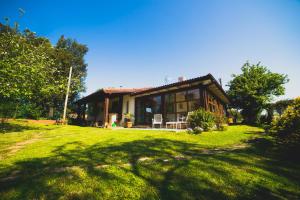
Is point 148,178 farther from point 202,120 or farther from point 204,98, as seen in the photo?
point 204,98

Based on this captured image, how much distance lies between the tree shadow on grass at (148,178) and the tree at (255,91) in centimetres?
2103

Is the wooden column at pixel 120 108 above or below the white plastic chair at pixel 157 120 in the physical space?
above

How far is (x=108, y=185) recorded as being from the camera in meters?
2.90

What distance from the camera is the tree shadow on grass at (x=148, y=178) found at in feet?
8.54

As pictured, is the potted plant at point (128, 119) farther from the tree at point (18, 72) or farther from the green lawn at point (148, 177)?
the green lawn at point (148, 177)

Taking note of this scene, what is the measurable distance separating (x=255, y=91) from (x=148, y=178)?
79.2ft

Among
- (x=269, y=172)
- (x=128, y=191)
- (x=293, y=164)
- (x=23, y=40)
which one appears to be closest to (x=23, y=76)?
(x=23, y=40)

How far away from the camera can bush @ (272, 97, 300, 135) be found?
4773 millimetres

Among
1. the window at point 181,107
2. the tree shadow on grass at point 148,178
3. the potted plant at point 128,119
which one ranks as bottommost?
A: the tree shadow on grass at point 148,178

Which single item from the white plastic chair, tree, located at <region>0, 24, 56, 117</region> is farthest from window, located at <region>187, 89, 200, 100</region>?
tree, located at <region>0, 24, 56, 117</region>

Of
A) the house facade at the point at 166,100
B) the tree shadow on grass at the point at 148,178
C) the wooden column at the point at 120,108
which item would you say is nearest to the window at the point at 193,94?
the house facade at the point at 166,100

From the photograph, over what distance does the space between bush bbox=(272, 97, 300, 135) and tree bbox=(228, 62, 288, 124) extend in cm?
1903

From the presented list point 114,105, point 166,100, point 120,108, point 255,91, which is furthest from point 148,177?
point 255,91

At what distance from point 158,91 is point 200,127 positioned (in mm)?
6327
